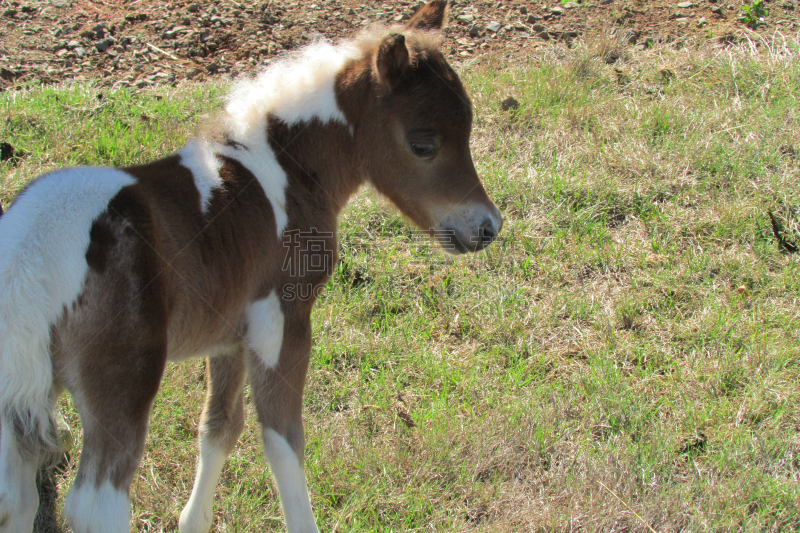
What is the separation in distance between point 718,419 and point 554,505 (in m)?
1.02

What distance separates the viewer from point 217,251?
8.03ft

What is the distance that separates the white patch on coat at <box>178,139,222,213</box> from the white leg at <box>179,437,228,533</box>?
42.7 inches

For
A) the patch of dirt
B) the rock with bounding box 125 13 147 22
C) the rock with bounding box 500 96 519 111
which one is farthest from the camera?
the rock with bounding box 125 13 147 22

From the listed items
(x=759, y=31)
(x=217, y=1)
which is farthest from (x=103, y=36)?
(x=759, y=31)

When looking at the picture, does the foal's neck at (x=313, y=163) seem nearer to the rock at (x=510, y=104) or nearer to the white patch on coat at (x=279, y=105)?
the white patch on coat at (x=279, y=105)

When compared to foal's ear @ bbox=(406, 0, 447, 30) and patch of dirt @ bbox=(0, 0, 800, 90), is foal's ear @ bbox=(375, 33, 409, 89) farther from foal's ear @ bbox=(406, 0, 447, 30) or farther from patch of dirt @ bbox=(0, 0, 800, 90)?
patch of dirt @ bbox=(0, 0, 800, 90)

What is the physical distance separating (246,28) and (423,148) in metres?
4.49

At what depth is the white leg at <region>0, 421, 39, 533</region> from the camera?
2039 mm

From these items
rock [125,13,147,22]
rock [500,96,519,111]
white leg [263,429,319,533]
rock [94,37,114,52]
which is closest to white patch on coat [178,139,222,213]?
white leg [263,429,319,533]

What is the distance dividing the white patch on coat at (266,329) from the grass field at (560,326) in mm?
741

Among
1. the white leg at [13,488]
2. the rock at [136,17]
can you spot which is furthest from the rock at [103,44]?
the white leg at [13,488]

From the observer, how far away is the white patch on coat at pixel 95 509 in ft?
6.51

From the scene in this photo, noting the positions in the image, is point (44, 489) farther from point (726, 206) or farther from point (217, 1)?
point (217, 1)

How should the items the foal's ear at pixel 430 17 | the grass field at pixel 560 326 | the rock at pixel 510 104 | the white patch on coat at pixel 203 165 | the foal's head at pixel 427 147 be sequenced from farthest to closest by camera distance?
1. the rock at pixel 510 104
2. the foal's ear at pixel 430 17
3. the grass field at pixel 560 326
4. the foal's head at pixel 427 147
5. the white patch on coat at pixel 203 165
